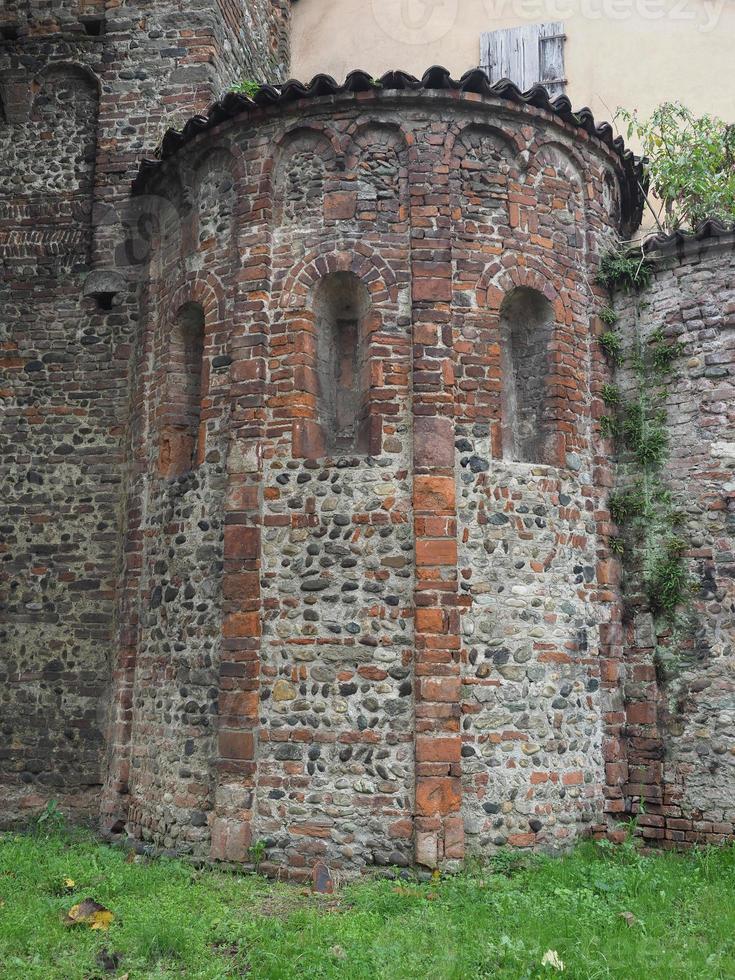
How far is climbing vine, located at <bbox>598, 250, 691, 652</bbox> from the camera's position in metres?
8.20

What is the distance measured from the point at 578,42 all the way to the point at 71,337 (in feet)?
28.6

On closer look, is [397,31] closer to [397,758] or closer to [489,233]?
[489,233]

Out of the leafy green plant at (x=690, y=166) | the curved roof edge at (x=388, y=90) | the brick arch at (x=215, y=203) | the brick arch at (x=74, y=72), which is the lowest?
the brick arch at (x=215, y=203)

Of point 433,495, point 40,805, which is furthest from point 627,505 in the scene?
point 40,805

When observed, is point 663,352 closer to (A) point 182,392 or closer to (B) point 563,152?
(B) point 563,152

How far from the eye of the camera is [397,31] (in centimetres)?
1373

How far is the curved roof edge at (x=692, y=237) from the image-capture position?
8.37 meters

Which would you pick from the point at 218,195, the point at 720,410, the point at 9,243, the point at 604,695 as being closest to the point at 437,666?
the point at 604,695

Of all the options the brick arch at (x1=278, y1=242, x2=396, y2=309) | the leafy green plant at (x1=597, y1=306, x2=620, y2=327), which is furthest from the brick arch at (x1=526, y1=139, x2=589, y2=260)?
the brick arch at (x1=278, y1=242, x2=396, y2=309)

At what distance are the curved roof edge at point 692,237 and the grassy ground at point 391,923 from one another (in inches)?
211

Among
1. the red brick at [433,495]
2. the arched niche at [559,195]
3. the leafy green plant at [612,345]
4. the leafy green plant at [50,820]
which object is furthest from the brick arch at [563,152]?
the leafy green plant at [50,820]

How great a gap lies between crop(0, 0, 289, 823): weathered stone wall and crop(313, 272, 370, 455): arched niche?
68.6 inches

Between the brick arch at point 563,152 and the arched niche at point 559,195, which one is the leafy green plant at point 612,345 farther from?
the brick arch at point 563,152

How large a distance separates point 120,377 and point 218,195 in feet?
7.87
